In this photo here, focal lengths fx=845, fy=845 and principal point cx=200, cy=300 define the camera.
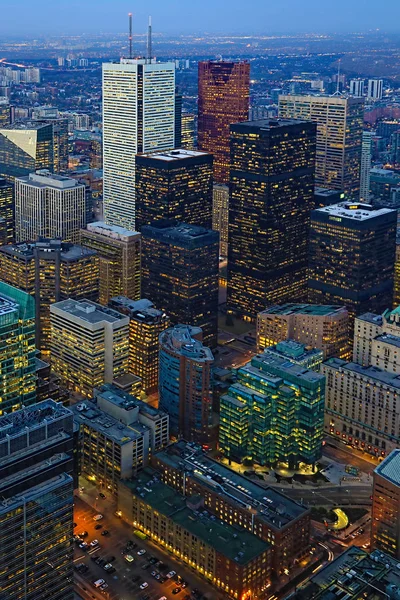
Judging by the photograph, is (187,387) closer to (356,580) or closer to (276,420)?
(276,420)

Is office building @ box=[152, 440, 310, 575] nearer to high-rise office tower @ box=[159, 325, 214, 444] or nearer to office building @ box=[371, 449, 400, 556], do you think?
office building @ box=[371, 449, 400, 556]

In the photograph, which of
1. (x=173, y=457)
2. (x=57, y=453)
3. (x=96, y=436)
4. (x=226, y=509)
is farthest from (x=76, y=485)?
(x=57, y=453)

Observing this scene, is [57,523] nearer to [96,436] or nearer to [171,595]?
[171,595]

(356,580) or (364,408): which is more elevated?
(356,580)

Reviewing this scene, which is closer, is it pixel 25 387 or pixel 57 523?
pixel 57 523

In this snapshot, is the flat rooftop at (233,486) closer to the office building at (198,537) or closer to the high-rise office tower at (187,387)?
the office building at (198,537)

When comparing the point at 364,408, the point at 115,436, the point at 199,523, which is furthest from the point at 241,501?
the point at 364,408

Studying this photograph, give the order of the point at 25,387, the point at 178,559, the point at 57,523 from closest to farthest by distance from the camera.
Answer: the point at 57,523 → the point at 178,559 → the point at 25,387
